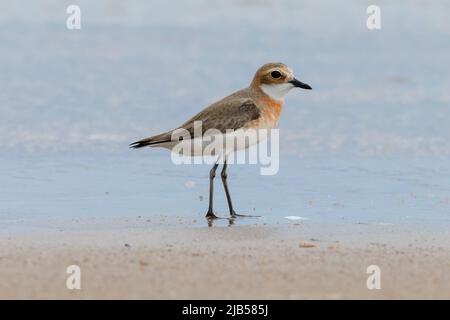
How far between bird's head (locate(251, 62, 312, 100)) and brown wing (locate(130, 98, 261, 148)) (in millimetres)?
273

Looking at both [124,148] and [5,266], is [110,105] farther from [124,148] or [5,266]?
[5,266]

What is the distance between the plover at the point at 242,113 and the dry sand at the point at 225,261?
0.88 metres

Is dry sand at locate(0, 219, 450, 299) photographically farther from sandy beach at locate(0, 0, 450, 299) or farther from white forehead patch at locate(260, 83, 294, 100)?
white forehead patch at locate(260, 83, 294, 100)

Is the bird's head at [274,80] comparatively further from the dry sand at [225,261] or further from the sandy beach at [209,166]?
the dry sand at [225,261]

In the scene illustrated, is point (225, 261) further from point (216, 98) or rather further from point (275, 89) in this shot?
point (216, 98)

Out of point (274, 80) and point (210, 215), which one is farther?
point (274, 80)

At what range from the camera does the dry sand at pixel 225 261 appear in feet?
19.7

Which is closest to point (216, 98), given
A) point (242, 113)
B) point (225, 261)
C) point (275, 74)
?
point (275, 74)

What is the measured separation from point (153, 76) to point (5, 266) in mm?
8428

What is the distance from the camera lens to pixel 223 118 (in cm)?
886

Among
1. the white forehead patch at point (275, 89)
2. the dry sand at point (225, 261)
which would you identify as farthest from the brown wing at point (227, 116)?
the dry sand at point (225, 261)

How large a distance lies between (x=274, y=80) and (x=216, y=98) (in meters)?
4.10

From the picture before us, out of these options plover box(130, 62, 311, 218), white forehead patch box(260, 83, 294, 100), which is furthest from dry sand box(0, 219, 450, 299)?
white forehead patch box(260, 83, 294, 100)
